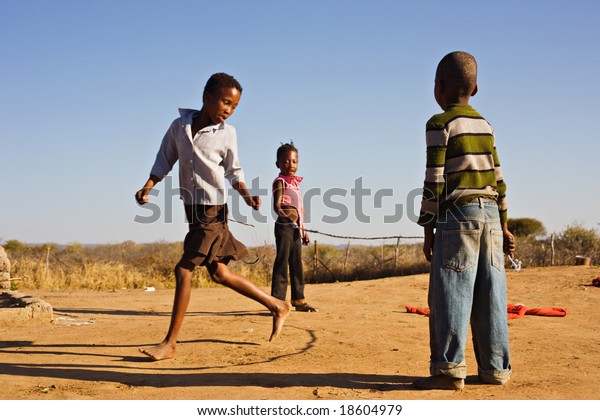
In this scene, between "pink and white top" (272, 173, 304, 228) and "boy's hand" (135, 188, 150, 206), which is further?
"pink and white top" (272, 173, 304, 228)

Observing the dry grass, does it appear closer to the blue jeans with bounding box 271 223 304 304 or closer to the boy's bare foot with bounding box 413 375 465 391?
the blue jeans with bounding box 271 223 304 304

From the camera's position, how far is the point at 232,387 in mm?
4117

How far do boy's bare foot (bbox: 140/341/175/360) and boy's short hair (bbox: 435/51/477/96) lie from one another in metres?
2.84

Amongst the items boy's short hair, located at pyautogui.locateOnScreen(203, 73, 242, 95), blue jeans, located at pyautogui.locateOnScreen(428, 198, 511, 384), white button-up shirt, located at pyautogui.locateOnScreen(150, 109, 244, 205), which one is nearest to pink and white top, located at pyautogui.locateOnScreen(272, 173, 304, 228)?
white button-up shirt, located at pyautogui.locateOnScreen(150, 109, 244, 205)

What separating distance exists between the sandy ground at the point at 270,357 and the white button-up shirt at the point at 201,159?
4.30 feet

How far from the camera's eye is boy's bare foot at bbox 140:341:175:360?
4.96m

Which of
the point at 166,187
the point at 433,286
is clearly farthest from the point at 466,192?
the point at 166,187

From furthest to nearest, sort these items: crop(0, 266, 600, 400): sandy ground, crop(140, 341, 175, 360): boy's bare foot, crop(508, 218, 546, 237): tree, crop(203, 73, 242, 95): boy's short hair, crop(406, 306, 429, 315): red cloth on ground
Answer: crop(508, 218, 546, 237): tree → crop(406, 306, 429, 315): red cloth on ground → crop(203, 73, 242, 95): boy's short hair → crop(140, 341, 175, 360): boy's bare foot → crop(0, 266, 600, 400): sandy ground

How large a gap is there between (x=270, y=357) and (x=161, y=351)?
0.85 metres

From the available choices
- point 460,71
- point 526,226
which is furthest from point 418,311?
point 526,226

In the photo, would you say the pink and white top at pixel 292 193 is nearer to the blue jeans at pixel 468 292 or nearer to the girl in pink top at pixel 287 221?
the girl in pink top at pixel 287 221

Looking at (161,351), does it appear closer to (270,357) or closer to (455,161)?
(270,357)

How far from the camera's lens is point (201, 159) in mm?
4988

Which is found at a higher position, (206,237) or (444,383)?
(206,237)
